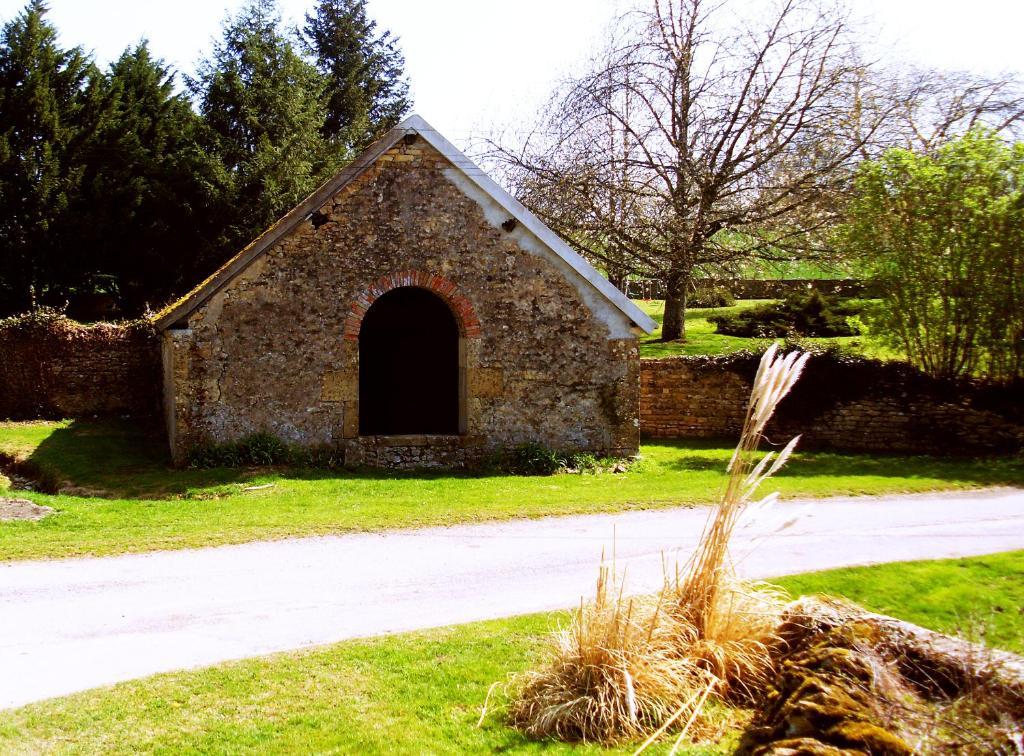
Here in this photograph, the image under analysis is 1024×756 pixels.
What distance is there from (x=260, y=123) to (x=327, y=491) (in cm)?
2029

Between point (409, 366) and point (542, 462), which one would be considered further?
point (409, 366)

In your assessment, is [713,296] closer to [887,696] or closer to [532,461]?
[532,461]

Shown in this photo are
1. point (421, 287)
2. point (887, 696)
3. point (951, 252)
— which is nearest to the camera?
point (887, 696)

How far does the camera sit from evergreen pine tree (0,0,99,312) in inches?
989

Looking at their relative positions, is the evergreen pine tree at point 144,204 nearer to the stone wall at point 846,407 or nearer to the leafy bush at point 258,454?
the leafy bush at point 258,454

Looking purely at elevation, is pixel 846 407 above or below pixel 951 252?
below

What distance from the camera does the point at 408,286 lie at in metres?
14.8

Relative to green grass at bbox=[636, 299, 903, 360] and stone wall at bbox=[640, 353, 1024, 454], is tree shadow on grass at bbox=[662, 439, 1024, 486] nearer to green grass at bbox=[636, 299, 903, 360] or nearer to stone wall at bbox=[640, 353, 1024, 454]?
stone wall at bbox=[640, 353, 1024, 454]

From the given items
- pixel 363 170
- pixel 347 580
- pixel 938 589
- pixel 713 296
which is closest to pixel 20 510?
pixel 347 580

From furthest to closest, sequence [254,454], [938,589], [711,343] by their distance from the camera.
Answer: [711,343] < [254,454] < [938,589]

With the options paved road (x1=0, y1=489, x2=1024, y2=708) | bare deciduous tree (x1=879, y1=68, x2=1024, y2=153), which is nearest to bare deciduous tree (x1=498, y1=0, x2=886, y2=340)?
bare deciduous tree (x1=879, y1=68, x2=1024, y2=153)

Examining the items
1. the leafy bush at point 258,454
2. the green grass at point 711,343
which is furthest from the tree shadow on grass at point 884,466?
the leafy bush at point 258,454

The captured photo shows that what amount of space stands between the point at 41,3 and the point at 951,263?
84.5 ft

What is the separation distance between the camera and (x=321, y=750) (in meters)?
4.80
